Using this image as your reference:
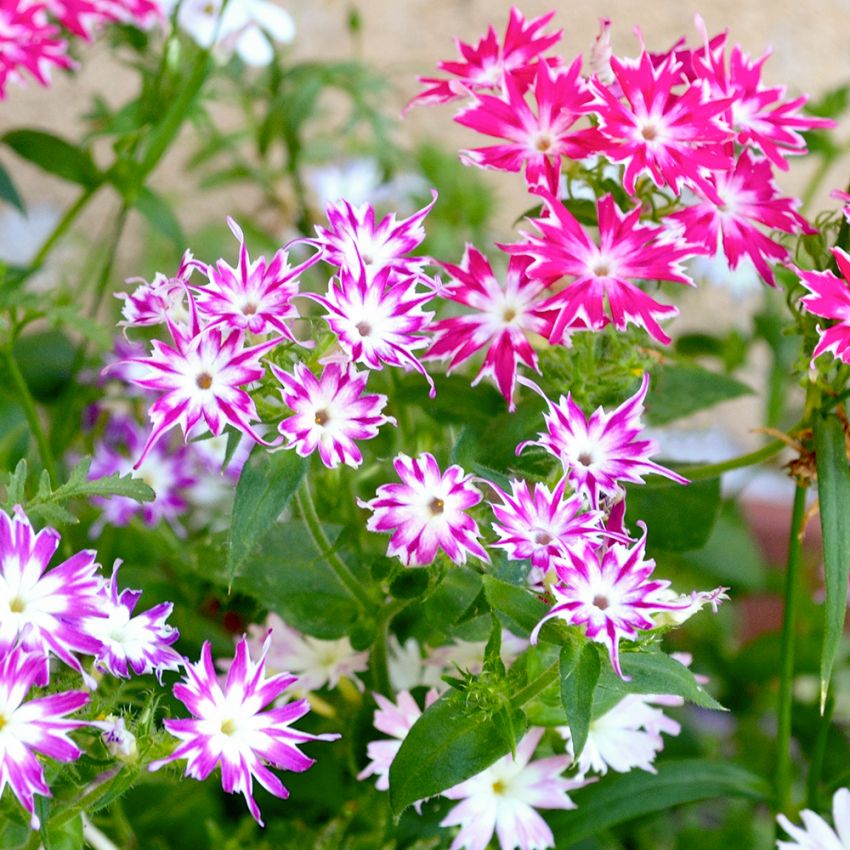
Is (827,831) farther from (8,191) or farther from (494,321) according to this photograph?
(8,191)

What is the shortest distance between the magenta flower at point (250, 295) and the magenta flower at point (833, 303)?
15cm

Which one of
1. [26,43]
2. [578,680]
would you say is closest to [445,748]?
[578,680]

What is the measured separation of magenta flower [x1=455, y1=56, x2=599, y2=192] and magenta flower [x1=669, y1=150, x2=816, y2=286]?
5 cm

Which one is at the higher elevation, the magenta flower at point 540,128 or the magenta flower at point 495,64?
the magenta flower at point 495,64

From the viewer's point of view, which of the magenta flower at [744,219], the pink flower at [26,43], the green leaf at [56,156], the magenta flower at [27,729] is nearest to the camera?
the magenta flower at [27,729]

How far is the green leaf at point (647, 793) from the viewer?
1.52ft

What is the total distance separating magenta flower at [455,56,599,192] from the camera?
386 mm

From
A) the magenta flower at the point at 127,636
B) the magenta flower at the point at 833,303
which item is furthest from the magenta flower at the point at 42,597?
the magenta flower at the point at 833,303

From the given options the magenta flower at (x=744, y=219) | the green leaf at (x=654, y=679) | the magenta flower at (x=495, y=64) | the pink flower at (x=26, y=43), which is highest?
the pink flower at (x=26, y=43)

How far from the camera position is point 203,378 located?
0.33 m

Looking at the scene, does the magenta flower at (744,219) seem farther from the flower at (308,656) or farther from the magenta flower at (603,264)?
the flower at (308,656)

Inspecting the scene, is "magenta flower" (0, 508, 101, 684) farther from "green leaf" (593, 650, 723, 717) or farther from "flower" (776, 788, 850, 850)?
"flower" (776, 788, 850, 850)

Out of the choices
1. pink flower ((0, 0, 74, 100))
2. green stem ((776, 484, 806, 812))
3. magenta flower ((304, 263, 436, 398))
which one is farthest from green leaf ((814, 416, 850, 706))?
pink flower ((0, 0, 74, 100))

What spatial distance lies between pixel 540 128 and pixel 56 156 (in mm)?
313
